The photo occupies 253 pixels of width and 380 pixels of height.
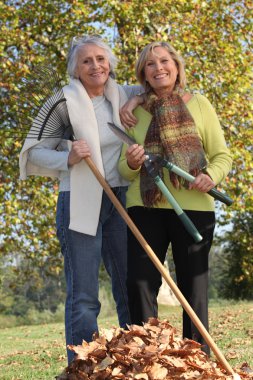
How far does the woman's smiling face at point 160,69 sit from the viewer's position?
4156 millimetres

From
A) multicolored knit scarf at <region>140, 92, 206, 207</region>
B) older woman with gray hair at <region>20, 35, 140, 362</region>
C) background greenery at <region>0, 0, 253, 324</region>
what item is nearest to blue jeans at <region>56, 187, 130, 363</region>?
older woman with gray hair at <region>20, 35, 140, 362</region>

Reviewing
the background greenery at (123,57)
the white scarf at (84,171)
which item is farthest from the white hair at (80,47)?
the background greenery at (123,57)

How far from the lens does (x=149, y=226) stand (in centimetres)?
414

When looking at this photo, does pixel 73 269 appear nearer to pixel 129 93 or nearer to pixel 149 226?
pixel 149 226

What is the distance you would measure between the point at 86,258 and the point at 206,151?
1031 millimetres

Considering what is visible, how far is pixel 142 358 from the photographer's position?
324 cm

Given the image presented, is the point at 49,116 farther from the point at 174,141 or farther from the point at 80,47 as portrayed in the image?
the point at 174,141

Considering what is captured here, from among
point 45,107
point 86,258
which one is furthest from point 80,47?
point 86,258

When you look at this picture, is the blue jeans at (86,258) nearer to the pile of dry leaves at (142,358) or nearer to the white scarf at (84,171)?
the white scarf at (84,171)

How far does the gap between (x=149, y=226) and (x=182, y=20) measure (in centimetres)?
1023

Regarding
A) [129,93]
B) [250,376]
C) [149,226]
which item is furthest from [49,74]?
[250,376]

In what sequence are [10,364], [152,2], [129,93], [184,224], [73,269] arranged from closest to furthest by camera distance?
[184,224]
[73,269]
[129,93]
[10,364]
[152,2]

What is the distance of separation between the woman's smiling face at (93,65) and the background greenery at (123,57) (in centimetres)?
787

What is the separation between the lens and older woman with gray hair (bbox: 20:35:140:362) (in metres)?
4.31
